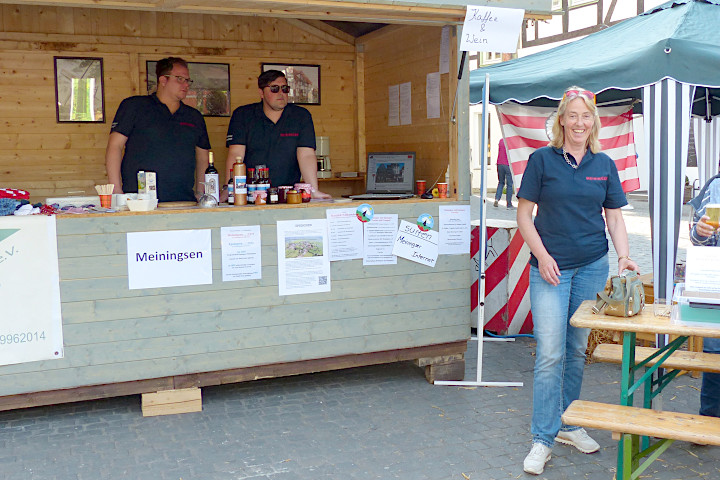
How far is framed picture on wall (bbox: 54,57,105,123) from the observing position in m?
6.11

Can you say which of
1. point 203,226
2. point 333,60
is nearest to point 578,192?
point 203,226

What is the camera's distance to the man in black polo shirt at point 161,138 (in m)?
5.45

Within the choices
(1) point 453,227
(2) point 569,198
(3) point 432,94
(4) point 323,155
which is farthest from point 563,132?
(4) point 323,155

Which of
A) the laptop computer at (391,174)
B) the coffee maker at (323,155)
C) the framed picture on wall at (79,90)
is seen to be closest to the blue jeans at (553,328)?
the laptop computer at (391,174)

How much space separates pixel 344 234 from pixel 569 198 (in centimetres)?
162

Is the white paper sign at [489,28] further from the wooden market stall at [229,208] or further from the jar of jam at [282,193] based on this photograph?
A: the jar of jam at [282,193]

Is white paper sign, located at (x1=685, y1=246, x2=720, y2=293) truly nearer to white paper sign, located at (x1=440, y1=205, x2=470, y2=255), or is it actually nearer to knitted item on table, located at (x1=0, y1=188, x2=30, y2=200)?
white paper sign, located at (x1=440, y1=205, x2=470, y2=255)

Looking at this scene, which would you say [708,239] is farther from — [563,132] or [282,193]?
[282,193]

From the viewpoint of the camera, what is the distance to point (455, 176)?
16.8ft

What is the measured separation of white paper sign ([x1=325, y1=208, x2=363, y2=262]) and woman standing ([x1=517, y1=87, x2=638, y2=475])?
1.36 m

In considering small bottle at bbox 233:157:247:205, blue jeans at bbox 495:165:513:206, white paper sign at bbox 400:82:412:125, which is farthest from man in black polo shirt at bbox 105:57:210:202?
blue jeans at bbox 495:165:513:206

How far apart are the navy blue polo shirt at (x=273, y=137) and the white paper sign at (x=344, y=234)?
96 centimetres

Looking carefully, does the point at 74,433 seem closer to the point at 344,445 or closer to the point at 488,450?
the point at 344,445

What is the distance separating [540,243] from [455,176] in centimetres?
153
